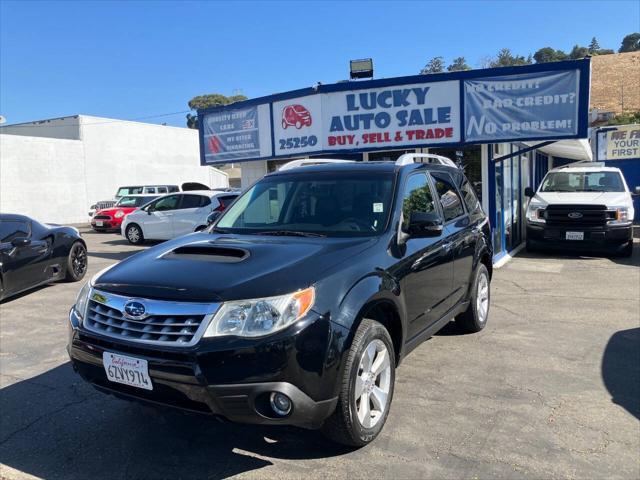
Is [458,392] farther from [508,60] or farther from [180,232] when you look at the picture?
[508,60]

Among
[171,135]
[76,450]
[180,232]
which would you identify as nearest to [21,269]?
[76,450]

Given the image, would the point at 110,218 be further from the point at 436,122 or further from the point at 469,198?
the point at 469,198

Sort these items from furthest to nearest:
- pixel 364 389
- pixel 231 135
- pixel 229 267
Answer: pixel 231 135
pixel 364 389
pixel 229 267

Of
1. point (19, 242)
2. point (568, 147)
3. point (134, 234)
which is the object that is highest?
point (568, 147)

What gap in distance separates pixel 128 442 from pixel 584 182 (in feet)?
39.9

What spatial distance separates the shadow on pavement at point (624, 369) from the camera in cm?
415

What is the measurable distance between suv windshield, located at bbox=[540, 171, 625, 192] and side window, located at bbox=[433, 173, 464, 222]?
8.32 meters

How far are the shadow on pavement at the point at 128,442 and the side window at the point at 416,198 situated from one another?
180cm

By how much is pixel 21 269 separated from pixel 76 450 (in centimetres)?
528

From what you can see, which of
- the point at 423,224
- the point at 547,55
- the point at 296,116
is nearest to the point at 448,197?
the point at 423,224

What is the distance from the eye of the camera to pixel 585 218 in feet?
36.9

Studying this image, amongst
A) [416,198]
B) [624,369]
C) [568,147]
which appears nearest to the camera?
[416,198]

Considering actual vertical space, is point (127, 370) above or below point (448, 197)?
below

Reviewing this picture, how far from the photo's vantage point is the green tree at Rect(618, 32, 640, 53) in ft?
427
